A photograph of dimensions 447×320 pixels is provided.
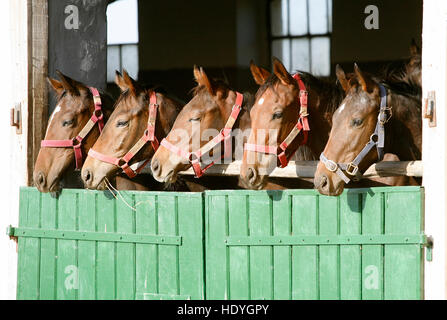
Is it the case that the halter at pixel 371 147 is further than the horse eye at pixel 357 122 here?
No

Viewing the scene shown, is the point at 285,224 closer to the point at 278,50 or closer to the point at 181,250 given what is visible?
the point at 181,250

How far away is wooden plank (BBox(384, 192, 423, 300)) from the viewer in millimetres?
4046

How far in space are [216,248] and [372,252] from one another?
98 centimetres

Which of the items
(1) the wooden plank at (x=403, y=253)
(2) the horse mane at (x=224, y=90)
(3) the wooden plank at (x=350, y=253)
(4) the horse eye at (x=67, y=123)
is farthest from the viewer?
(4) the horse eye at (x=67, y=123)

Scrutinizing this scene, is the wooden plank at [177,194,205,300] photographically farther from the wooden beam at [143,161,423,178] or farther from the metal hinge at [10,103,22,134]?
the metal hinge at [10,103,22,134]

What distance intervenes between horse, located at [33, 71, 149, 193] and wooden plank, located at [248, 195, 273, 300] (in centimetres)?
154

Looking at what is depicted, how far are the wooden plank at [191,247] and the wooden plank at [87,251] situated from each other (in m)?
0.66

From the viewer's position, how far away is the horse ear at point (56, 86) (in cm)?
545

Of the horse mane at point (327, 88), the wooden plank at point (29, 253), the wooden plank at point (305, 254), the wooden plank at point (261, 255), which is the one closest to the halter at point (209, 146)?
the horse mane at point (327, 88)

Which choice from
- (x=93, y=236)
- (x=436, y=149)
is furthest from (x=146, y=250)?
(x=436, y=149)

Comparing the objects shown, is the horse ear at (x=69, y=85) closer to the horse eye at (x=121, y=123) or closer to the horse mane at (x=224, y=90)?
the horse eye at (x=121, y=123)

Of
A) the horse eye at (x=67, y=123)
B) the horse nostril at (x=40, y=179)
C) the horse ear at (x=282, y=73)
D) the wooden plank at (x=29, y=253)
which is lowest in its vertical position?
the wooden plank at (x=29, y=253)

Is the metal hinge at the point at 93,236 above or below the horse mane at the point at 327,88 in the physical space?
below
